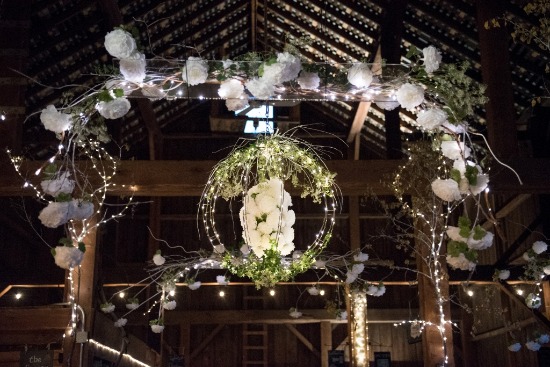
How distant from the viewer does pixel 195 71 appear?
414cm

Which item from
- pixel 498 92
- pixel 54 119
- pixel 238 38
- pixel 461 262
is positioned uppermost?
pixel 238 38

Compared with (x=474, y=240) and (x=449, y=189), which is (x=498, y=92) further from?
(x=474, y=240)

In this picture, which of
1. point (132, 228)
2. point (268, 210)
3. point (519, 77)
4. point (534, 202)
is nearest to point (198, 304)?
point (132, 228)

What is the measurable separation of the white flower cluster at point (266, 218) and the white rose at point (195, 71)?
3.02 ft

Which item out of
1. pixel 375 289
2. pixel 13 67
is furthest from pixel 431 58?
pixel 375 289

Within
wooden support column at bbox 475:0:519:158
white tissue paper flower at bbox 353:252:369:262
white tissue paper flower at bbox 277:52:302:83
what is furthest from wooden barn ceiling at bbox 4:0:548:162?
white tissue paper flower at bbox 277:52:302:83

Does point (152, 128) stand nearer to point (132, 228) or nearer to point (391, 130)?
point (132, 228)

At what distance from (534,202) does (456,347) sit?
192 inches

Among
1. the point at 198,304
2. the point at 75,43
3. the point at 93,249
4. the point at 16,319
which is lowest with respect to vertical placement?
the point at 16,319

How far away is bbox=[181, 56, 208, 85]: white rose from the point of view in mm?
4137

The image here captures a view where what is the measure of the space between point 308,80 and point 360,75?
34 cm

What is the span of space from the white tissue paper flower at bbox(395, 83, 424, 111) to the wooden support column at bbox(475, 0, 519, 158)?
109 inches

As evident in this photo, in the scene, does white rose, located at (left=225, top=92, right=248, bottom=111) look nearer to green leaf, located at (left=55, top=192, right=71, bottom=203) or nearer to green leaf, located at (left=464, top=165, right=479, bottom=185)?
green leaf, located at (left=55, top=192, right=71, bottom=203)

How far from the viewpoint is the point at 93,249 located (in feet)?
23.9
